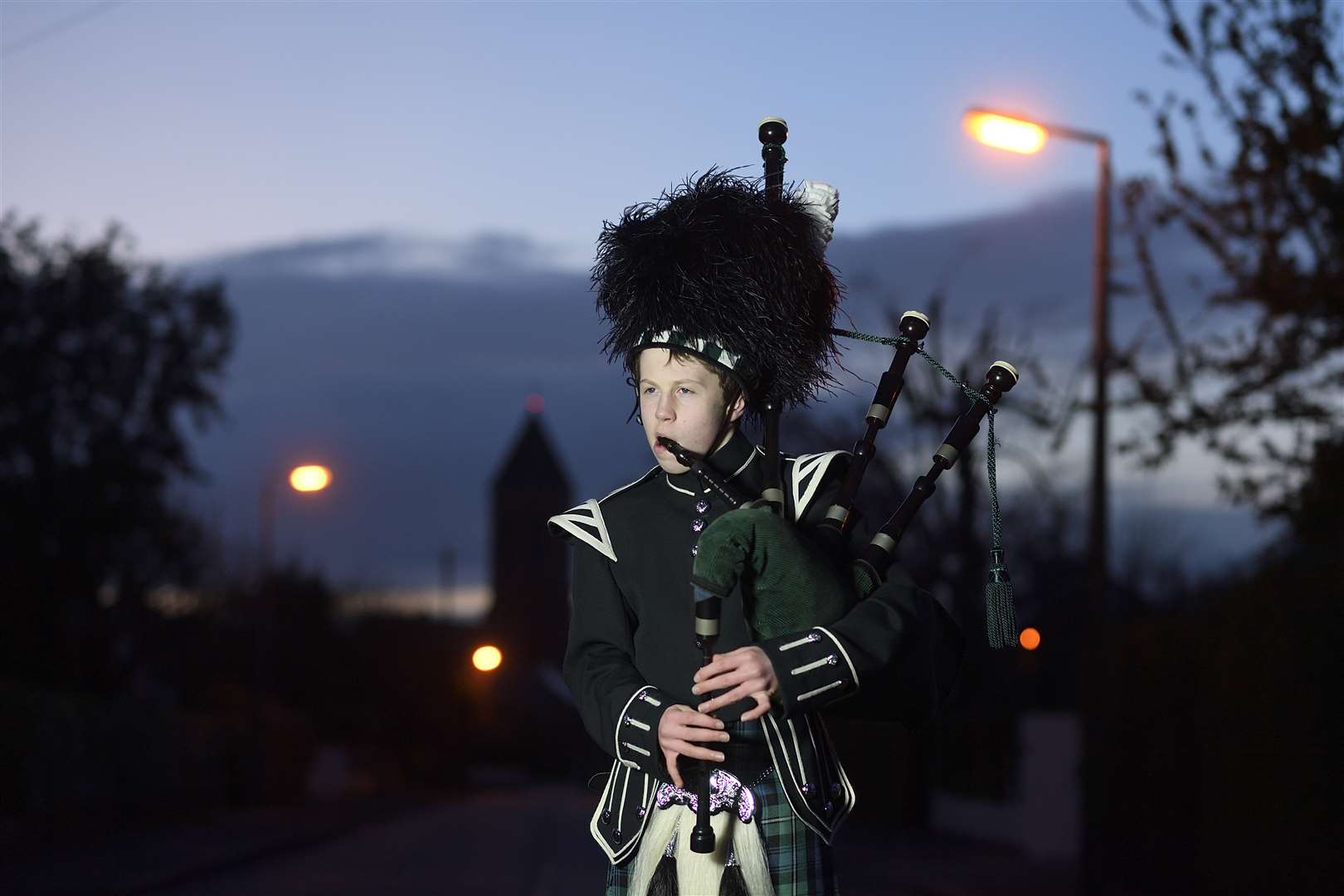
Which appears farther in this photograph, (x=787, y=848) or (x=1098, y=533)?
(x=1098, y=533)

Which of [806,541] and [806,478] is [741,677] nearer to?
[806,541]

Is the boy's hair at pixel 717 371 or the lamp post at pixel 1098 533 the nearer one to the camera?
the boy's hair at pixel 717 371

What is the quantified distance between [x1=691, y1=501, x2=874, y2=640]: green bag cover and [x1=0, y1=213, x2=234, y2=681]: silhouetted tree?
26.7 meters

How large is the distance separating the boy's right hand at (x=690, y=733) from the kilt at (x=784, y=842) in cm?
14

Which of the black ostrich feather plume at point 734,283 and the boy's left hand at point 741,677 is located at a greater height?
the black ostrich feather plume at point 734,283

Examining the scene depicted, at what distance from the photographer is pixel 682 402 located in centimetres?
397

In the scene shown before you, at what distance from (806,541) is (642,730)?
58 cm

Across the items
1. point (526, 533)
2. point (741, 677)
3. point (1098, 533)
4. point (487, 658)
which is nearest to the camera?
point (741, 677)

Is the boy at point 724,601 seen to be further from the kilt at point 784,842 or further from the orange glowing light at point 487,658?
the orange glowing light at point 487,658

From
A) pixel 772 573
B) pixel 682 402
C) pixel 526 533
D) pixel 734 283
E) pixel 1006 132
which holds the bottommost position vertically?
pixel 526 533

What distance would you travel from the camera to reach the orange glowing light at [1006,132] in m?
12.5

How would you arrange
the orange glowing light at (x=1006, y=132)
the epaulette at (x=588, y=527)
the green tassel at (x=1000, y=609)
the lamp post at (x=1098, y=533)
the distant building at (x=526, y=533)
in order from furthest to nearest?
the distant building at (x=526, y=533), the lamp post at (x=1098, y=533), the orange glowing light at (x=1006, y=132), the epaulette at (x=588, y=527), the green tassel at (x=1000, y=609)

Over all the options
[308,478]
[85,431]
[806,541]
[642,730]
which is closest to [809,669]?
[806,541]

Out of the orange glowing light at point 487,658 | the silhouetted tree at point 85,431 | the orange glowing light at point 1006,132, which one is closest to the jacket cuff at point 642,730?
the orange glowing light at point 487,658
